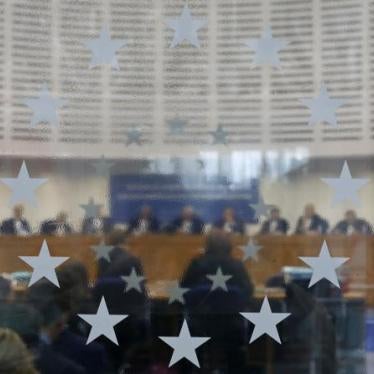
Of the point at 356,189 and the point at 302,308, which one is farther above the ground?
the point at 356,189

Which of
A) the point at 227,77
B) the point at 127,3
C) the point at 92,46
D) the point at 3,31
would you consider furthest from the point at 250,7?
the point at 3,31

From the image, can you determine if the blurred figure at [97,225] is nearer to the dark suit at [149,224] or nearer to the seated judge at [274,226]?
the dark suit at [149,224]

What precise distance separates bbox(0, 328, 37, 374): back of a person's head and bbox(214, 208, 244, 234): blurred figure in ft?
1.93

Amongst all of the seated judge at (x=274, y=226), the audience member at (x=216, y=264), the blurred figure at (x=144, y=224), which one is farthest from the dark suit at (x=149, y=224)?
the seated judge at (x=274, y=226)

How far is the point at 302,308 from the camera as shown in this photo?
1576 mm

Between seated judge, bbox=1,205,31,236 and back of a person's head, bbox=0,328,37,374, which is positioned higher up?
seated judge, bbox=1,205,31,236

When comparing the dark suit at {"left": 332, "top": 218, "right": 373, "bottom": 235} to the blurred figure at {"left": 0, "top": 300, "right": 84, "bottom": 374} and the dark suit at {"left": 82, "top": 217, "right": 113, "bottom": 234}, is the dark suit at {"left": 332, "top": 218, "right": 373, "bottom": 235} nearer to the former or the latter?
the dark suit at {"left": 82, "top": 217, "right": 113, "bottom": 234}

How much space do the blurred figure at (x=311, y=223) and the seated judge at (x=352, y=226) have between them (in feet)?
0.10

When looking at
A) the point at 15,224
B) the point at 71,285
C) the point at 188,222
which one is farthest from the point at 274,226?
→ the point at 15,224

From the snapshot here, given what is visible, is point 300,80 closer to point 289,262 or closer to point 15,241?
point 289,262

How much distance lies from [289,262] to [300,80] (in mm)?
464

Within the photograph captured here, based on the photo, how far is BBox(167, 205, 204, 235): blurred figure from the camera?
1573mm

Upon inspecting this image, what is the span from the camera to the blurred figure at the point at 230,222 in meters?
1.57

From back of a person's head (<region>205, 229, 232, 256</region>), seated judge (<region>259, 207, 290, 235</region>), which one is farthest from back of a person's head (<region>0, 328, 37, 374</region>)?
seated judge (<region>259, 207, 290, 235</region>)
